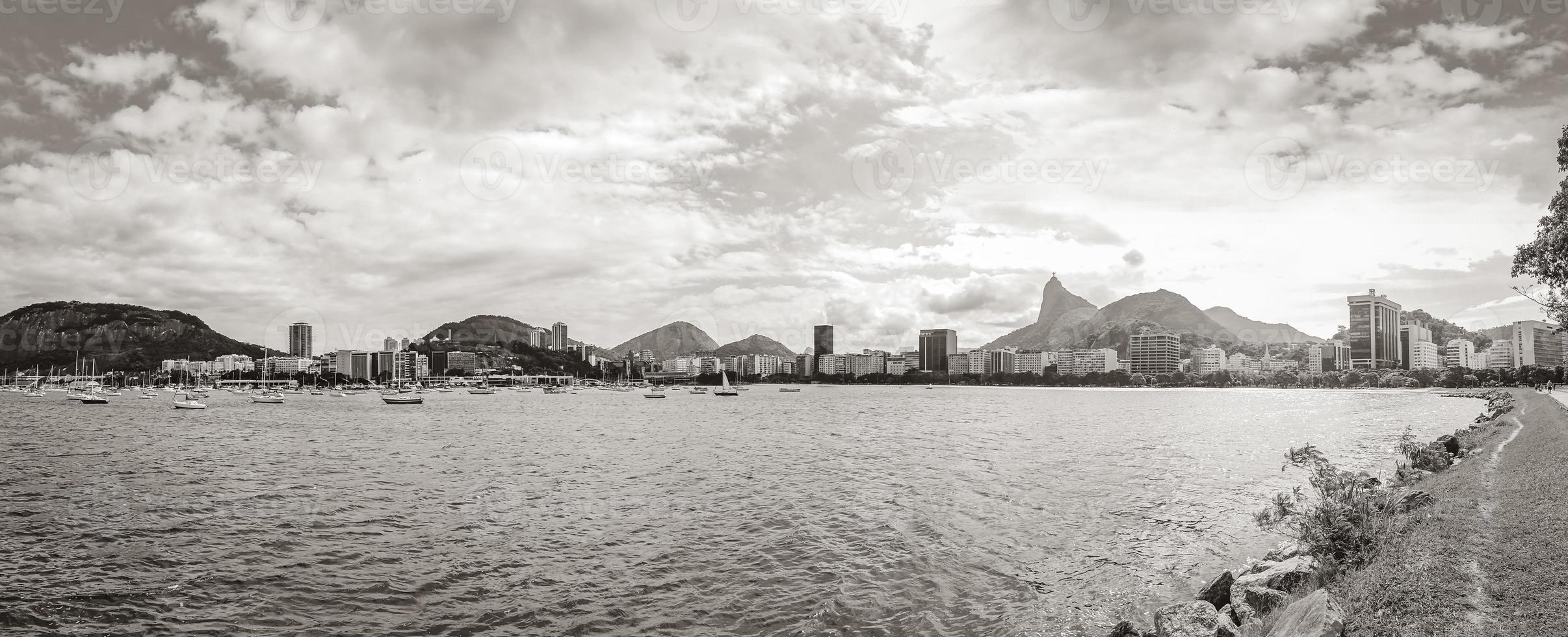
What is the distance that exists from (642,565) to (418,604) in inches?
214

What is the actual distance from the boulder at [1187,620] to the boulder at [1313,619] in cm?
97

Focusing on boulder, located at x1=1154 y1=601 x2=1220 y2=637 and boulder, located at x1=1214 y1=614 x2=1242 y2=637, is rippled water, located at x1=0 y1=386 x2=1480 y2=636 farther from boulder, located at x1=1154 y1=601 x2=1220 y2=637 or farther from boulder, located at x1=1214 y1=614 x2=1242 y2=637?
boulder, located at x1=1214 y1=614 x2=1242 y2=637

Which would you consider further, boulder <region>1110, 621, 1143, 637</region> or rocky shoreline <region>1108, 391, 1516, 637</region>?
boulder <region>1110, 621, 1143, 637</region>

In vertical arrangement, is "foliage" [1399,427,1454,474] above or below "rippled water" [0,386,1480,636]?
above

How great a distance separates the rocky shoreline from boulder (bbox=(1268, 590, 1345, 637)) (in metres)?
0.01

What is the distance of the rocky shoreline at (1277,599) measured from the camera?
1068cm

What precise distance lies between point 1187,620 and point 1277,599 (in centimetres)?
221

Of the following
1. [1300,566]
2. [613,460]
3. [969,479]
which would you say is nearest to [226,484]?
[613,460]

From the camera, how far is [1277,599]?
44.1 feet

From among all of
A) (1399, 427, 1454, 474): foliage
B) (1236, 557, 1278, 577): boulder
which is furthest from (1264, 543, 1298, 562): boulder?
(1399, 427, 1454, 474): foliage

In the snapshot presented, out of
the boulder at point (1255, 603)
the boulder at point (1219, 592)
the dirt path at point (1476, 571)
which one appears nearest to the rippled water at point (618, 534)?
the boulder at point (1219, 592)

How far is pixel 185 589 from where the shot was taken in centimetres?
1728

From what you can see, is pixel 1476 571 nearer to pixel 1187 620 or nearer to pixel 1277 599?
pixel 1277 599

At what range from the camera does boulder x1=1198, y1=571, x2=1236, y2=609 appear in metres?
15.4
